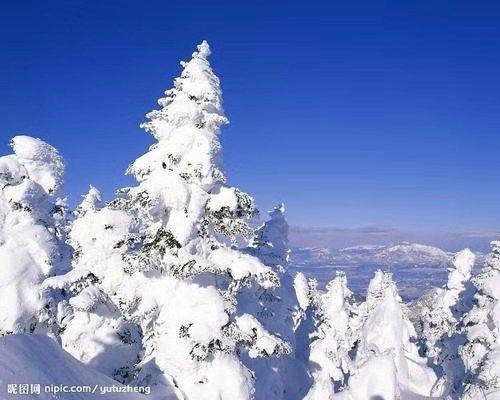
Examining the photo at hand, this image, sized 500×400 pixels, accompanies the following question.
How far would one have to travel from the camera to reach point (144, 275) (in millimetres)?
16656

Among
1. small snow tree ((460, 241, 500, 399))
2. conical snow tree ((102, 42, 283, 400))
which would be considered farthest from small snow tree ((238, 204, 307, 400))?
conical snow tree ((102, 42, 283, 400))

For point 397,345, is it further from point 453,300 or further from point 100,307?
point 100,307

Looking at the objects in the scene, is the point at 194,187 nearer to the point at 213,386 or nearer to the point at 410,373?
the point at 213,386

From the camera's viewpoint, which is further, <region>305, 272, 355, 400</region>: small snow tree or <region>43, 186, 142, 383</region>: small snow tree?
<region>305, 272, 355, 400</region>: small snow tree

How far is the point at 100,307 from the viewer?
768 inches

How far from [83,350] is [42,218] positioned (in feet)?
17.7

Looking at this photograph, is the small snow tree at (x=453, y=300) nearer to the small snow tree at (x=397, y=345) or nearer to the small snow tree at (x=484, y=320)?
the small snow tree at (x=397, y=345)

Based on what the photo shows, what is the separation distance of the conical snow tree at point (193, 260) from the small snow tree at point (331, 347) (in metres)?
18.6

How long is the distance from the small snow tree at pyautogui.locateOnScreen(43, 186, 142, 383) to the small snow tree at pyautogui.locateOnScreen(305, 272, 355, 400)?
16.3 metres

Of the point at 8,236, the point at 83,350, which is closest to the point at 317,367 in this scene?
the point at 83,350

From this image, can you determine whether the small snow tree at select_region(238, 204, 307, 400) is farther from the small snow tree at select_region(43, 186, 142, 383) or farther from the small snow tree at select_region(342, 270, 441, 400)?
the small snow tree at select_region(43, 186, 142, 383)

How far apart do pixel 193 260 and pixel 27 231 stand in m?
8.63

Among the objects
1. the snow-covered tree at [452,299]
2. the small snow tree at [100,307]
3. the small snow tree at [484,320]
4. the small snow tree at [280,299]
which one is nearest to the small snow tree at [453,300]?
the snow-covered tree at [452,299]

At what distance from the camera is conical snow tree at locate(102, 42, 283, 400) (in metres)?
15.0
